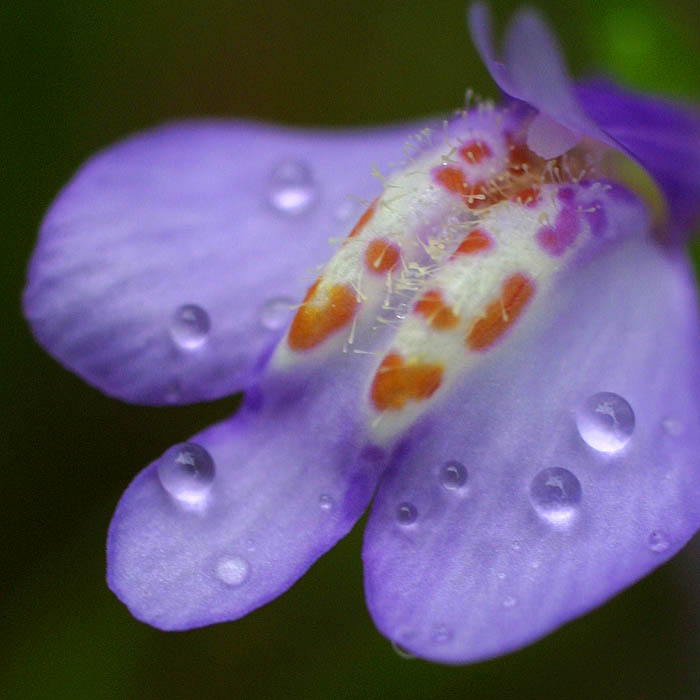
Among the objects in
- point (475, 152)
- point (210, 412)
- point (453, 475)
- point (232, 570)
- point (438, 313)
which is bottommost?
point (210, 412)

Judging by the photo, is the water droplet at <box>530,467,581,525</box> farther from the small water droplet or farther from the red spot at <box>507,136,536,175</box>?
the red spot at <box>507,136,536,175</box>

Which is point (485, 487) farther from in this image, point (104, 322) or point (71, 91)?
point (71, 91)

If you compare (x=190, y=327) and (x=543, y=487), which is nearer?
(x=543, y=487)

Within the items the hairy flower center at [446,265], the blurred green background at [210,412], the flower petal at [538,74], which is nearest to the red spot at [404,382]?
the hairy flower center at [446,265]

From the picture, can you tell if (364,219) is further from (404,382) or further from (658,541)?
(658,541)

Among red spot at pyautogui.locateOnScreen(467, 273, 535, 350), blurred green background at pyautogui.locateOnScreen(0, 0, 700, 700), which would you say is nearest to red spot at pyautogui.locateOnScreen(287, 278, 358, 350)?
red spot at pyautogui.locateOnScreen(467, 273, 535, 350)

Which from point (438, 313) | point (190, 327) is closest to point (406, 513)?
point (438, 313)

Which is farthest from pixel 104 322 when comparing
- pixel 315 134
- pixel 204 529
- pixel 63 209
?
pixel 315 134
